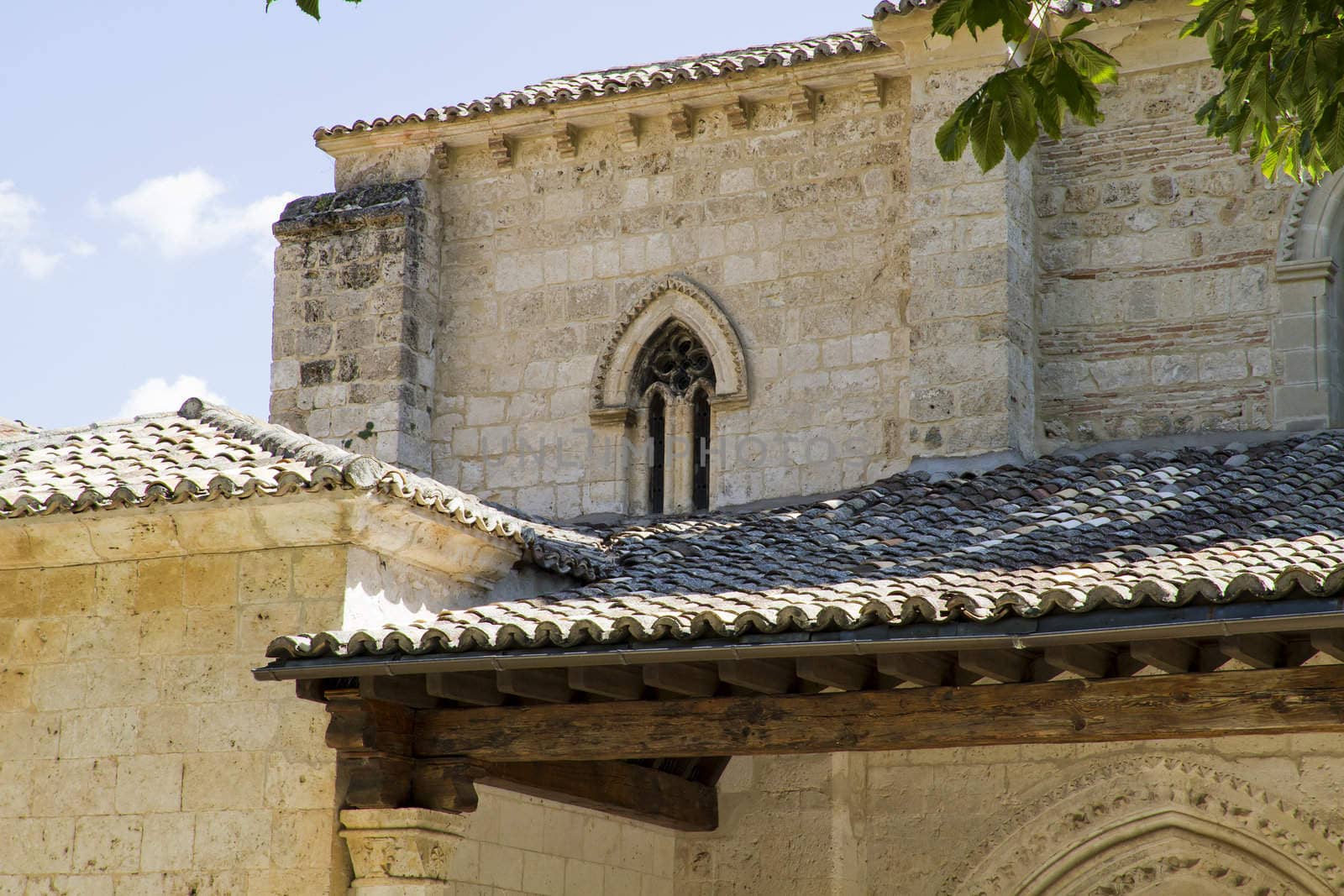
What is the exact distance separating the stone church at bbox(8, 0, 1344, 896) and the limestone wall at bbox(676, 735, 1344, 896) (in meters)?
0.02

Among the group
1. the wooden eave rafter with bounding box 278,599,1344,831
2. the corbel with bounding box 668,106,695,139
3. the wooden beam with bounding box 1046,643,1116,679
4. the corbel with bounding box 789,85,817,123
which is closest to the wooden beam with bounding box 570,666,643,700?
the wooden eave rafter with bounding box 278,599,1344,831

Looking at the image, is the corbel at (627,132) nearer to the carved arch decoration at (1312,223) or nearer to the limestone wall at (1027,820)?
the carved arch decoration at (1312,223)

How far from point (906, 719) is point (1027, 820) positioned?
2621 mm

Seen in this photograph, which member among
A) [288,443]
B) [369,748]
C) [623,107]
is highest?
[623,107]

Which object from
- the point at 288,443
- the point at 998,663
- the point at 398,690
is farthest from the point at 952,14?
the point at 288,443

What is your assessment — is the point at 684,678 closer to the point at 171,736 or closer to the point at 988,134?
the point at 171,736

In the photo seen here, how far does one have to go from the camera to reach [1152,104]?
1058 cm

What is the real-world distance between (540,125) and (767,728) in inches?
238

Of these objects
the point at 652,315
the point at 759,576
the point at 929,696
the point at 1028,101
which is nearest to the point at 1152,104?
the point at 652,315

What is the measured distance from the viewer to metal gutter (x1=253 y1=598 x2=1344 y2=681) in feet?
18.5

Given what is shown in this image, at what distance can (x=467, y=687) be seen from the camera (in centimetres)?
693

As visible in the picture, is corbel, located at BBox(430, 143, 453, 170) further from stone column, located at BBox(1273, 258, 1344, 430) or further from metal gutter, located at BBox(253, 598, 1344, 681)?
metal gutter, located at BBox(253, 598, 1344, 681)

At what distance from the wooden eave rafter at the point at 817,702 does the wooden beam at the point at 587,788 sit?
0.4 inches

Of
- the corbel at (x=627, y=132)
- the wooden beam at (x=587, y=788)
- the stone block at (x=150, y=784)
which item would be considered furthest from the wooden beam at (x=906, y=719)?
the corbel at (x=627, y=132)
